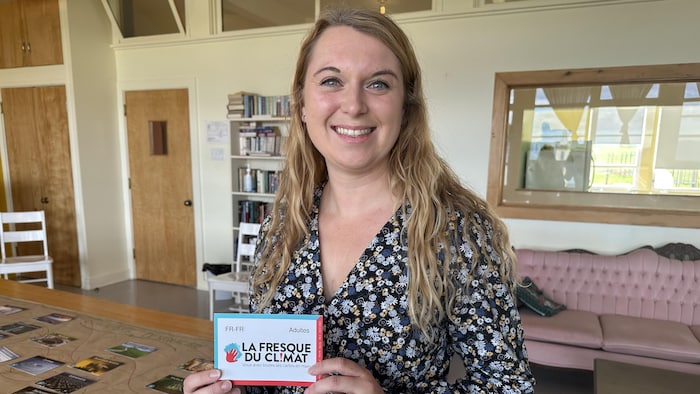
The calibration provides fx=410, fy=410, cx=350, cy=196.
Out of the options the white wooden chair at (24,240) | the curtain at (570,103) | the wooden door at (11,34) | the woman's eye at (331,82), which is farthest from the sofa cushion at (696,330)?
the wooden door at (11,34)

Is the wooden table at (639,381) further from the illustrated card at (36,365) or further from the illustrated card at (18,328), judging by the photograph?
the illustrated card at (18,328)

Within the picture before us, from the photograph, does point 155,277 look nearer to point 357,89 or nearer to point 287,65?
point 287,65

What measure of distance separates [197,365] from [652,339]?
112 inches

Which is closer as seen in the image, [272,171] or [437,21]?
[437,21]

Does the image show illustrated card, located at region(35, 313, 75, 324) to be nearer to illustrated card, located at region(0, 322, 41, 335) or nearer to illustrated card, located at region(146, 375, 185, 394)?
illustrated card, located at region(0, 322, 41, 335)

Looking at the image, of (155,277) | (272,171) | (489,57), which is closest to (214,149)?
Answer: (272,171)

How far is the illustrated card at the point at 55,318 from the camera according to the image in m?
1.60

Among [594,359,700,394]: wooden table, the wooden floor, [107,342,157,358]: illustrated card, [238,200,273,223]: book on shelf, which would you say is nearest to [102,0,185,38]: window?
[238,200,273,223]: book on shelf

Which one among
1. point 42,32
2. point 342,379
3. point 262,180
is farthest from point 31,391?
point 42,32

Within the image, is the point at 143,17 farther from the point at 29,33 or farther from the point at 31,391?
the point at 31,391

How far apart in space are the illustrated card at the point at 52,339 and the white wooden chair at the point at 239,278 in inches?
62.2

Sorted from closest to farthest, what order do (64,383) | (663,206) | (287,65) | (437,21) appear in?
(64,383), (663,206), (437,21), (287,65)

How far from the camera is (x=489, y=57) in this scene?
11.4 feet

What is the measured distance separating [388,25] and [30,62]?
519cm
